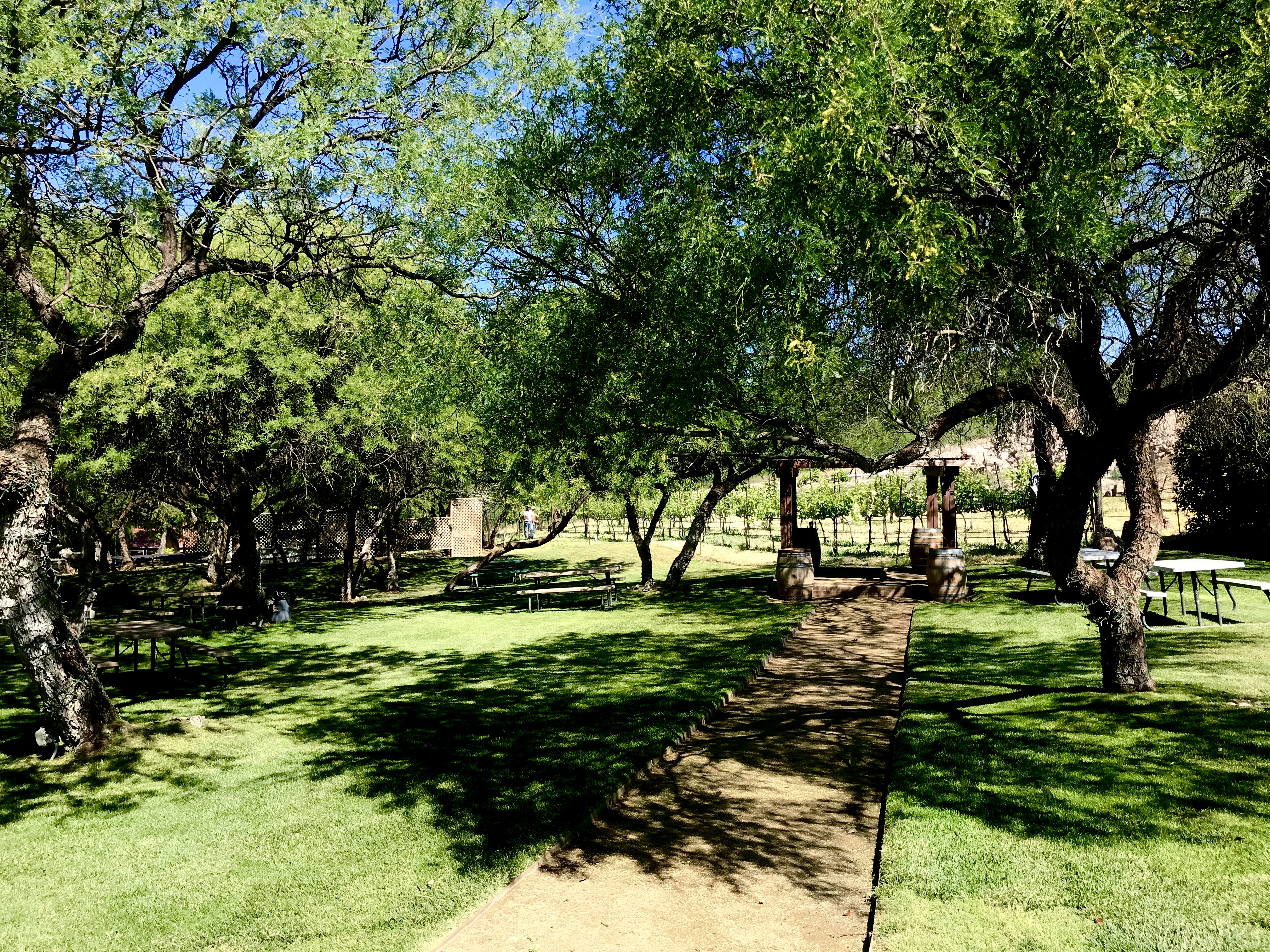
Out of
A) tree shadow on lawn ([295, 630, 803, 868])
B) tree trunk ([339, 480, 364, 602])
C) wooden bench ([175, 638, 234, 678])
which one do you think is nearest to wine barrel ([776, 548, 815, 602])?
tree shadow on lawn ([295, 630, 803, 868])

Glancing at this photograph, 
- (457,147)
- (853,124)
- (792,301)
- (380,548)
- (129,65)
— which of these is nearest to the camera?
(853,124)

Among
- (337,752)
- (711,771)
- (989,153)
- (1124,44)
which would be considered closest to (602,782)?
(711,771)

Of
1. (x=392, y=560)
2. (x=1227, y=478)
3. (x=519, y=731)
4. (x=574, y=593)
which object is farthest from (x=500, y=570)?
(x=1227, y=478)

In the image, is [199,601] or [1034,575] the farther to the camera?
[199,601]

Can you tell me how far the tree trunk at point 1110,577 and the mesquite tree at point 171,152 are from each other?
7.55 meters

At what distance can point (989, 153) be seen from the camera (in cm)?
655

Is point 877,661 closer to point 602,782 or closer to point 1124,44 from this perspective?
point 602,782

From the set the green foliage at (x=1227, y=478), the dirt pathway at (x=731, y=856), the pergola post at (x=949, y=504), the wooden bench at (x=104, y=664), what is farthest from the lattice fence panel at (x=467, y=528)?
the dirt pathway at (x=731, y=856)

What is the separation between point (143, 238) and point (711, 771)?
8.03 m

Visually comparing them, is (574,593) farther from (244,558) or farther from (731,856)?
(731,856)

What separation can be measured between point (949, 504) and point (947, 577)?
Result: 13.2ft

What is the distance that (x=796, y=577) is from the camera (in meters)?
18.5

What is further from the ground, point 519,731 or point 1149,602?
point 1149,602

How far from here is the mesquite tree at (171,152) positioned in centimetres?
781
